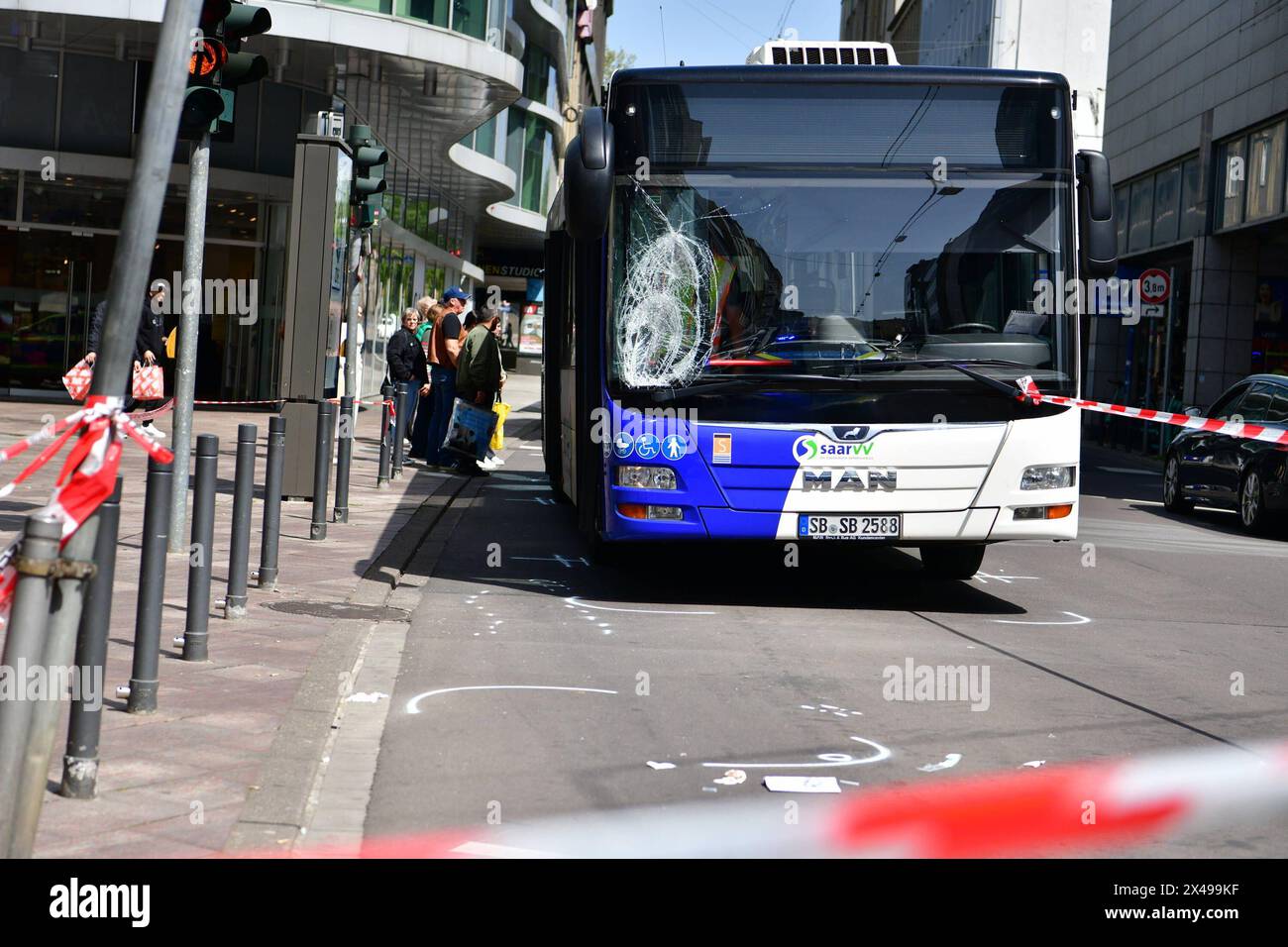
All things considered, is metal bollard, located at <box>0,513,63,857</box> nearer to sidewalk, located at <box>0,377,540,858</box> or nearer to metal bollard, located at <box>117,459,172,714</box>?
sidewalk, located at <box>0,377,540,858</box>

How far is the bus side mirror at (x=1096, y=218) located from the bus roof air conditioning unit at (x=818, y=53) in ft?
5.00

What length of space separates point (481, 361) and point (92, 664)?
1330cm

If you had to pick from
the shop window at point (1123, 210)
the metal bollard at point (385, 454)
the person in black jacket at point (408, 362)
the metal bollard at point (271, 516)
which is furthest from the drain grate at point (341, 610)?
the shop window at point (1123, 210)

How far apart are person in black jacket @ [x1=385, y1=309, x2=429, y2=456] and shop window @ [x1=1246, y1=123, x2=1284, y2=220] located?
16015 millimetres

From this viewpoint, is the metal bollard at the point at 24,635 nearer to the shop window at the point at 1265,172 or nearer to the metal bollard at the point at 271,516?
the metal bollard at the point at 271,516

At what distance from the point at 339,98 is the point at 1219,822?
2372 centimetres

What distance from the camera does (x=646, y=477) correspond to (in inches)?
375

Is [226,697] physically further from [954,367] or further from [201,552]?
[954,367]

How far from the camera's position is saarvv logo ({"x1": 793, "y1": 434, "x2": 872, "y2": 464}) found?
9414mm

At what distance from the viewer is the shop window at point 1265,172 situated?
28.5 metres

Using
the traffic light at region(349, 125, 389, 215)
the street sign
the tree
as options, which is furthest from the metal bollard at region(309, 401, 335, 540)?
the tree

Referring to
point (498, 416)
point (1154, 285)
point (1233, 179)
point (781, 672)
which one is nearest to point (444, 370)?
point (498, 416)

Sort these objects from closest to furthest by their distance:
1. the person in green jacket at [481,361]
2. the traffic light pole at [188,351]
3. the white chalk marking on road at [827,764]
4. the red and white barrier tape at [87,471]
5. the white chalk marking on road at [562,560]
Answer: the red and white barrier tape at [87,471], the white chalk marking on road at [827,764], the traffic light pole at [188,351], the white chalk marking on road at [562,560], the person in green jacket at [481,361]
